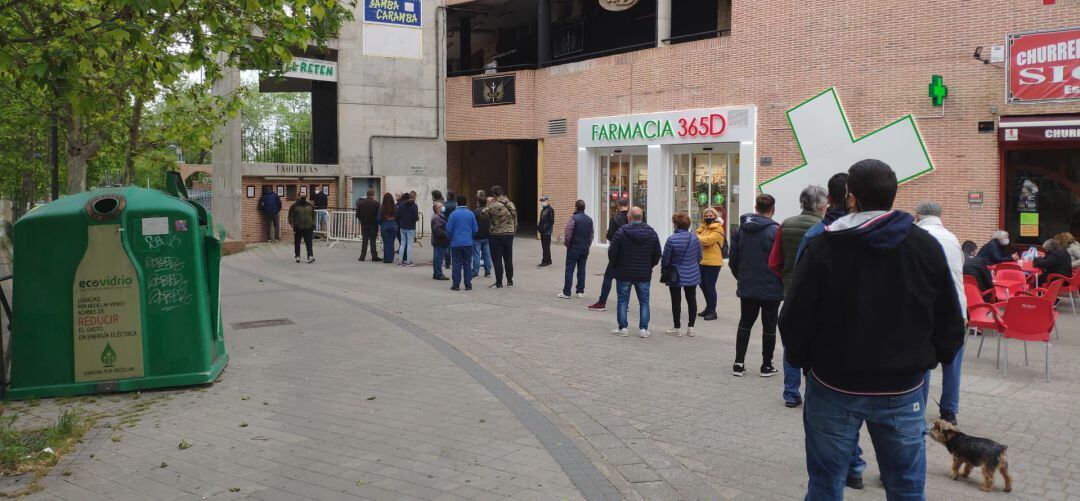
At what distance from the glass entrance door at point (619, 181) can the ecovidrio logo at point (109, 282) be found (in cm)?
1656

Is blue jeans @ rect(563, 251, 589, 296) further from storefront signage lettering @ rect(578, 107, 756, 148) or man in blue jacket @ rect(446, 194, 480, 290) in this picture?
storefront signage lettering @ rect(578, 107, 756, 148)

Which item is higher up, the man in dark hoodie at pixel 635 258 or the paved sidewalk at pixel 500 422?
the man in dark hoodie at pixel 635 258

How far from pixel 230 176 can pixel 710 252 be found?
18.4 m

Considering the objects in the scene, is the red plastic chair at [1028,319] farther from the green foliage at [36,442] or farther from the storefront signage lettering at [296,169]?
the storefront signage lettering at [296,169]

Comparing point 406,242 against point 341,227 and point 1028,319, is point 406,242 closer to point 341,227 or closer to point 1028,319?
point 341,227

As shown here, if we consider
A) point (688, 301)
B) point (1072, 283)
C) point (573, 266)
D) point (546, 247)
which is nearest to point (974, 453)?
point (688, 301)

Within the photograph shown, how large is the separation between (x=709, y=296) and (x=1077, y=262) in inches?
231

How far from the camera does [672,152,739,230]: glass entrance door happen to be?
Result: 2114cm

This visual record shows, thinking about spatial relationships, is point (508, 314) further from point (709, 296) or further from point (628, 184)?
point (628, 184)

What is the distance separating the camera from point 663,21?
2298cm

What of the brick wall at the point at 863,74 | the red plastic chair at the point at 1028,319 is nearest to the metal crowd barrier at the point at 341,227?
the brick wall at the point at 863,74

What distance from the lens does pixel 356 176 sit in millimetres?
28031

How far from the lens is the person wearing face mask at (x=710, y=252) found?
39.4ft


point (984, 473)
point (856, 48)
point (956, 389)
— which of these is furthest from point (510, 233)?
point (984, 473)
